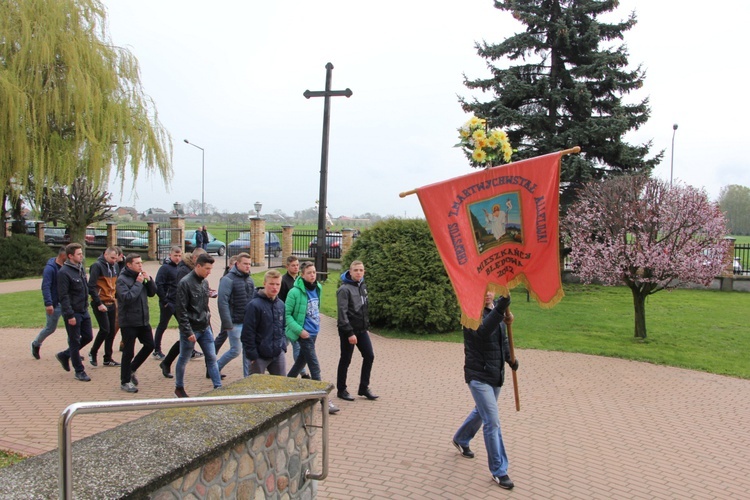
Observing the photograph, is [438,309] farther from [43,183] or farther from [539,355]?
[43,183]

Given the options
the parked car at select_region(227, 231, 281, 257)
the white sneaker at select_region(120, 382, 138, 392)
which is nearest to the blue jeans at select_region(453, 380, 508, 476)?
the white sneaker at select_region(120, 382, 138, 392)

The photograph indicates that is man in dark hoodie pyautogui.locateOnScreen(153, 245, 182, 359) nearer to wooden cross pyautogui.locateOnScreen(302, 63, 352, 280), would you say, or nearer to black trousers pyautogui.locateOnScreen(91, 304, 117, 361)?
black trousers pyautogui.locateOnScreen(91, 304, 117, 361)

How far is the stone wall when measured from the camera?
2793 mm

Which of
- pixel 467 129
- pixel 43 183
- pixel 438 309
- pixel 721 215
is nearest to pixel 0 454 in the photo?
pixel 467 129

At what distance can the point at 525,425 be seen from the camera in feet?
22.9

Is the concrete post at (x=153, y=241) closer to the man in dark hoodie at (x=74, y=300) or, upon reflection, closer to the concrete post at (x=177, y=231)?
the concrete post at (x=177, y=231)

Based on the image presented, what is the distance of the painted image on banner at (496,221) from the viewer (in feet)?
18.4

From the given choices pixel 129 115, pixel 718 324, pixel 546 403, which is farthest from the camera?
pixel 129 115

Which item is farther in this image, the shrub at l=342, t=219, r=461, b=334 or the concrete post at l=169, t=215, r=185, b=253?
the concrete post at l=169, t=215, r=185, b=253

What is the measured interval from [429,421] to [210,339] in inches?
115

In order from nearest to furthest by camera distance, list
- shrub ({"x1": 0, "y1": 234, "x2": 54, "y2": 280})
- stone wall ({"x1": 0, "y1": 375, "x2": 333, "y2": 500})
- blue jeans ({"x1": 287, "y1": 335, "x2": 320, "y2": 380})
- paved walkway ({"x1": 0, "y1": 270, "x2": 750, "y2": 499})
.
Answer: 1. stone wall ({"x1": 0, "y1": 375, "x2": 333, "y2": 500})
2. paved walkway ({"x1": 0, "y1": 270, "x2": 750, "y2": 499})
3. blue jeans ({"x1": 287, "y1": 335, "x2": 320, "y2": 380})
4. shrub ({"x1": 0, "y1": 234, "x2": 54, "y2": 280})

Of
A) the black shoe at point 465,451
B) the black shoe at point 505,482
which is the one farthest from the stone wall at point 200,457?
the black shoe at point 465,451

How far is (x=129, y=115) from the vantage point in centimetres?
2200

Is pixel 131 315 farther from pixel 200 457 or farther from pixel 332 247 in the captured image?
pixel 332 247
